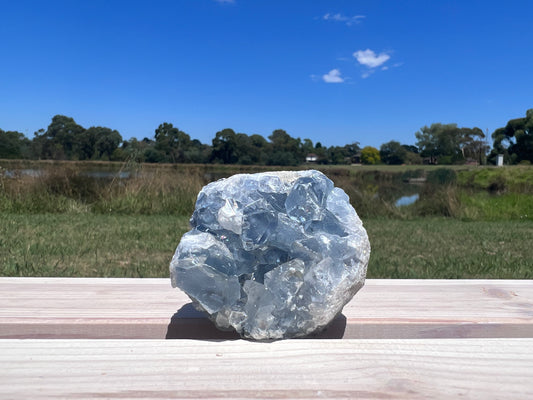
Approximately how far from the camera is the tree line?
15.0m

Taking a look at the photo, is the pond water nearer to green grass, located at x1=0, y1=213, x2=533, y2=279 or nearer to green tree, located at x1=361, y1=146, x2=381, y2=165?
green grass, located at x1=0, y1=213, x2=533, y2=279

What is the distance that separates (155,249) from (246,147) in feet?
64.7

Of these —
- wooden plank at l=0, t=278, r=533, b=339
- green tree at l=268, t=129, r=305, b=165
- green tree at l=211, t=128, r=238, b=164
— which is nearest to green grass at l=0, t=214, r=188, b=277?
wooden plank at l=0, t=278, r=533, b=339

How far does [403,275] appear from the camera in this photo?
3537 mm

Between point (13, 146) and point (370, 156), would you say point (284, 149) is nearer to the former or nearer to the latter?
point (13, 146)

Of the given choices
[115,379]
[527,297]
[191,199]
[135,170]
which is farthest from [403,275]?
[135,170]

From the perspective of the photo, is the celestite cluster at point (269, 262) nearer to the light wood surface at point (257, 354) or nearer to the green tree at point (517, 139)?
the light wood surface at point (257, 354)

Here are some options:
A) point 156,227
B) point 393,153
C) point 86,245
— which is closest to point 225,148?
point 156,227

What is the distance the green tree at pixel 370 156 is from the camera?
71100 millimetres

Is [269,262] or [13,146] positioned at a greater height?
[13,146]

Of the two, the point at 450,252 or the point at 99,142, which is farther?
the point at 99,142

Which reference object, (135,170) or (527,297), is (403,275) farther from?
(135,170)

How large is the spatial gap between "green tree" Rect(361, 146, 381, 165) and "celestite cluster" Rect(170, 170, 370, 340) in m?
70.5

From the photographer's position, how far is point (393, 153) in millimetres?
67312
